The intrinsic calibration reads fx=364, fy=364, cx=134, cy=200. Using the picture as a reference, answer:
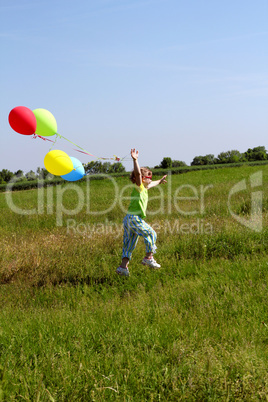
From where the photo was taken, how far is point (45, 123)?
6066 mm

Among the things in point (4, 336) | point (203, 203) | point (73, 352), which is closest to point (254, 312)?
point (73, 352)

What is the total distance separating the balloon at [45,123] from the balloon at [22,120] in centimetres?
14

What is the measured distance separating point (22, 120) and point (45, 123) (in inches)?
16.0

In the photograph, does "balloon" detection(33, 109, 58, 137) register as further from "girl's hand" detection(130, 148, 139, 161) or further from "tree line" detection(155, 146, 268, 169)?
"tree line" detection(155, 146, 268, 169)

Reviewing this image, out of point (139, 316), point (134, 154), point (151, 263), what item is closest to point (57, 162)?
point (134, 154)

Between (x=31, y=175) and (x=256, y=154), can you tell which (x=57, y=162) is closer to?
(x=31, y=175)

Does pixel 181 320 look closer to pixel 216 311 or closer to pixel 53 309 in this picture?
pixel 216 311

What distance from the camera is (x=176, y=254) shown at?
6.45 meters

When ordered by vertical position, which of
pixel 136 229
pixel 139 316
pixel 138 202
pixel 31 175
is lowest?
pixel 139 316

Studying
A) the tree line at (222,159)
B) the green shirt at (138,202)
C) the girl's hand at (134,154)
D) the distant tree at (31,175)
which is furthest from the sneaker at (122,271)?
the tree line at (222,159)

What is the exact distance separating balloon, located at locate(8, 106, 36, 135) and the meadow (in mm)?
2179

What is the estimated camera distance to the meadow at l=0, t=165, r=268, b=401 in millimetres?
2525

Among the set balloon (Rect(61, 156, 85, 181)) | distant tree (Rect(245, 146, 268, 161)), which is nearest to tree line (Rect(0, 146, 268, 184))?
distant tree (Rect(245, 146, 268, 161))

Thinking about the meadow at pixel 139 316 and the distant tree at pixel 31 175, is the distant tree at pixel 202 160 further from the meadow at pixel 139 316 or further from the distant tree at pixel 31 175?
the meadow at pixel 139 316
